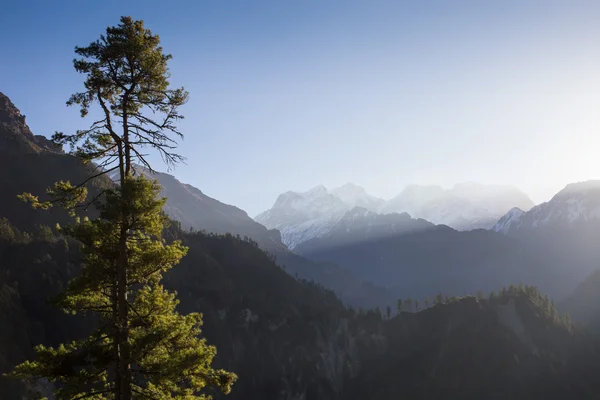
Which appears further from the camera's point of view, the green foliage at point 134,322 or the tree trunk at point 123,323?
the tree trunk at point 123,323

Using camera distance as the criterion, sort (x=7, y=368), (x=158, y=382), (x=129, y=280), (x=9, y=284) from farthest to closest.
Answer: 1. (x=9, y=284)
2. (x=7, y=368)
3. (x=129, y=280)
4. (x=158, y=382)

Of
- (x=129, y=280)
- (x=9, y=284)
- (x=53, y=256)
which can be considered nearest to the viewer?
(x=129, y=280)

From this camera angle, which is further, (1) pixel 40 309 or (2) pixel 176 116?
(1) pixel 40 309

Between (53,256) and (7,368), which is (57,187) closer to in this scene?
(7,368)

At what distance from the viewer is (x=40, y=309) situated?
176500 mm

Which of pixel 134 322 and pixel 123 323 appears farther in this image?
pixel 134 322

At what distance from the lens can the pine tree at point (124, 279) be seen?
20.5 metres

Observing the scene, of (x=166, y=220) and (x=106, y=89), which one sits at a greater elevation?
(x=106, y=89)

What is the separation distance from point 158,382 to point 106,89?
1437 cm

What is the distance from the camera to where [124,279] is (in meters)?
21.5

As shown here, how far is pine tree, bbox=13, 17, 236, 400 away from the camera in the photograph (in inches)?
806

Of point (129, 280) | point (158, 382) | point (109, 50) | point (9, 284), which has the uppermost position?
point (109, 50)

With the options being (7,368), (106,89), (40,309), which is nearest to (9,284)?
(40,309)

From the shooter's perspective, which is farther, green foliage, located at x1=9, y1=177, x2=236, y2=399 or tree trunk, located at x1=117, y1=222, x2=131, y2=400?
tree trunk, located at x1=117, y1=222, x2=131, y2=400
